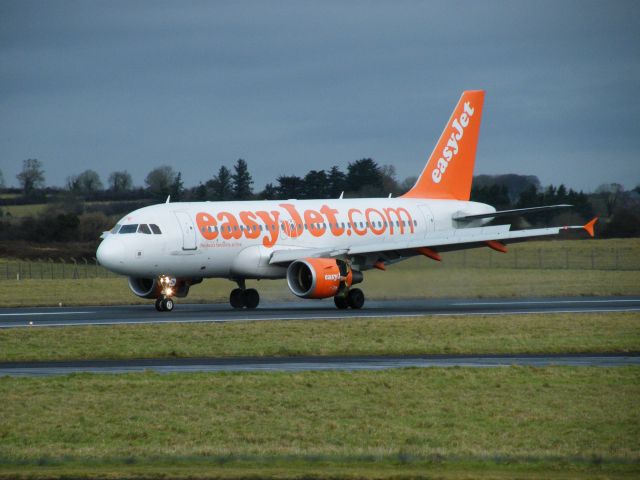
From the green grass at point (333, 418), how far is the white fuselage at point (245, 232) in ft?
59.9

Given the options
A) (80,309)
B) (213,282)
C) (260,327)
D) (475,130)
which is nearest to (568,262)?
(475,130)

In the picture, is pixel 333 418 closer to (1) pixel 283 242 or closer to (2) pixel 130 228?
(2) pixel 130 228

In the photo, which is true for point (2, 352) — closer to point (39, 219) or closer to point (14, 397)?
point (14, 397)

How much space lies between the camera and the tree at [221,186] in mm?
75125

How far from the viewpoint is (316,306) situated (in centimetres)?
4588

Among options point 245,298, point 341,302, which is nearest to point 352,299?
point 341,302

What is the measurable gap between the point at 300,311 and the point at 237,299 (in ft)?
11.8

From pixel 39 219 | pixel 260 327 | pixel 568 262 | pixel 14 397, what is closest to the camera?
pixel 14 397

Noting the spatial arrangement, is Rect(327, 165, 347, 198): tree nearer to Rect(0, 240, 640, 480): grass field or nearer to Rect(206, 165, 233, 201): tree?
Rect(206, 165, 233, 201): tree

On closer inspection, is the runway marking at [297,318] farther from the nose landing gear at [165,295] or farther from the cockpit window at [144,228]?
the cockpit window at [144,228]

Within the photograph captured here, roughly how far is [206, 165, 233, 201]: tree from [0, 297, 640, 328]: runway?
27.0 metres

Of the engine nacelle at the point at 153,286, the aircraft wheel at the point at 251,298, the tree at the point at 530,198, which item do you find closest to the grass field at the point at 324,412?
the engine nacelle at the point at 153,286

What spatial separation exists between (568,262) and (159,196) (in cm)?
2613

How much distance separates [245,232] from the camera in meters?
44.0
